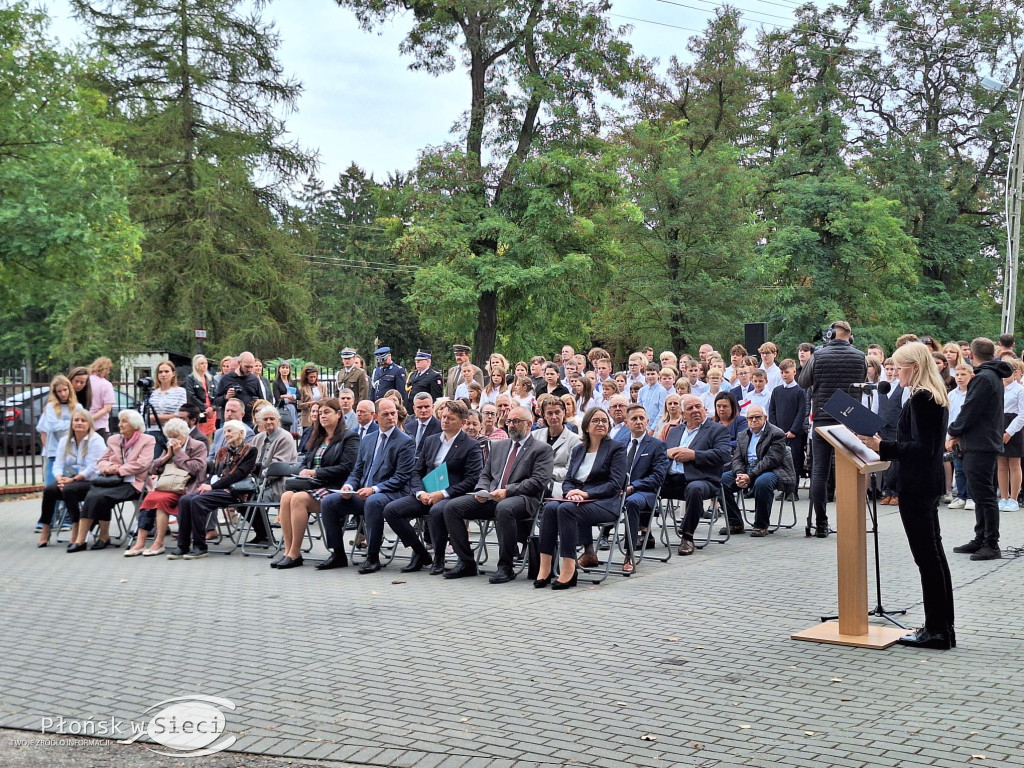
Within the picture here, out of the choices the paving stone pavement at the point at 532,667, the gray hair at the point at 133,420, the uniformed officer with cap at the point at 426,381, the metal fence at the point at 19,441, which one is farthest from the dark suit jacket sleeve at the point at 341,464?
the metal fence at the point at 19,441

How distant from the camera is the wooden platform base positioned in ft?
21.9

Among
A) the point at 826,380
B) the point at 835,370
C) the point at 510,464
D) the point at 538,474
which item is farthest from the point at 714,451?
the point at 510,464

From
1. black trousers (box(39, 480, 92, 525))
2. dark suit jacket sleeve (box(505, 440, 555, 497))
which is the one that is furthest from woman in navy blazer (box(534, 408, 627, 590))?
black trousers (box(39, 480, 92, 525))

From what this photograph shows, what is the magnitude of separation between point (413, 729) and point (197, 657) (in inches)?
85.2

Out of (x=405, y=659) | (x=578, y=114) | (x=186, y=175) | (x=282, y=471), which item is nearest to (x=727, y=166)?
(x=578, y=114)

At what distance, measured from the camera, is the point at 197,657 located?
6801 millimetres

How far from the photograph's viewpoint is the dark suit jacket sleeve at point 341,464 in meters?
10.8

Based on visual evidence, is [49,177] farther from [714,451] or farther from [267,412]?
[714,451]

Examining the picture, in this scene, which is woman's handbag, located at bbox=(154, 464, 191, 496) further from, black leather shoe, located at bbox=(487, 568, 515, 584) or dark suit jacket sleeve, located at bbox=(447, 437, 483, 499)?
black leather shoe, located at bbox=(487, 568, 515, 584)

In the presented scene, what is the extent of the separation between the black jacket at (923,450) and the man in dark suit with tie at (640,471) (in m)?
3.53

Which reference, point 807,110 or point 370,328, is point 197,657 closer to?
point 807,110

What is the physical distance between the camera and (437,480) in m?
10.1

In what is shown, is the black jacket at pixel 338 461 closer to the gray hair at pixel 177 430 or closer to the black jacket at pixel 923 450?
the gray hair at pixel 177 430

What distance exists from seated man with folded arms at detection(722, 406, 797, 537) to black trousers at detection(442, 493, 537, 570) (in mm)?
2949
